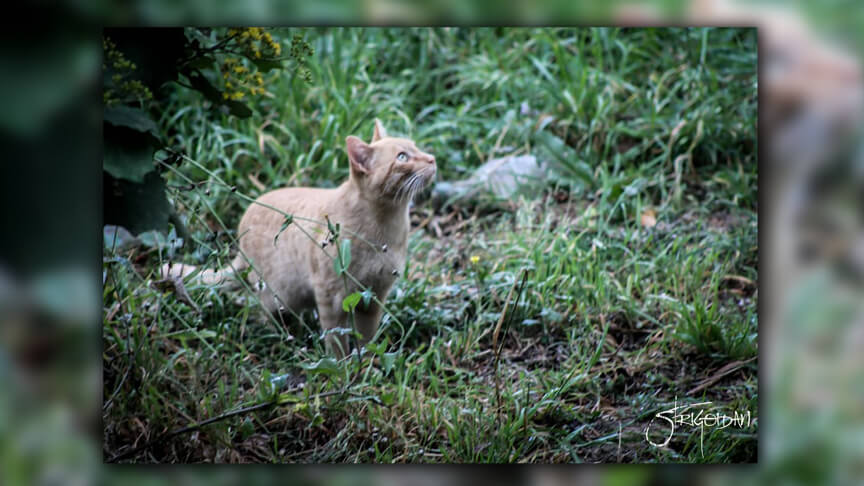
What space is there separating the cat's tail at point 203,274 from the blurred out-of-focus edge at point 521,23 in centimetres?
16

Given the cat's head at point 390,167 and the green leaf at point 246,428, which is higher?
the cat's head at point 390,167

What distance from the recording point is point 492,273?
1.88 m

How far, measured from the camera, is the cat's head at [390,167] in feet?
6.03

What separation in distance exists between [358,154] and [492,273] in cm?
41

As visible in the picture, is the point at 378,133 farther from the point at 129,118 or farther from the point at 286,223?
the point at 129,118

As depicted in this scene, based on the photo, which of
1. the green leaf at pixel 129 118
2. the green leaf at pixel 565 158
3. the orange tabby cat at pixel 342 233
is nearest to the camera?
the green leaf at pixel 129 118

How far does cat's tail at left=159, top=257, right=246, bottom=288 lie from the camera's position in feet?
5.82

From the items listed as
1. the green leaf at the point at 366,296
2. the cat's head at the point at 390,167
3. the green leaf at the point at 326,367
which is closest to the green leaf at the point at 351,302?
the green leaf at the point at 366,296

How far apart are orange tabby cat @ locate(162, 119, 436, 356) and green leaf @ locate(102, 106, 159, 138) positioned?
275mm

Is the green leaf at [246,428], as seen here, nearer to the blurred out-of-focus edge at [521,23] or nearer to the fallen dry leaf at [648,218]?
the blurred out-of-focus edge at [521,23]

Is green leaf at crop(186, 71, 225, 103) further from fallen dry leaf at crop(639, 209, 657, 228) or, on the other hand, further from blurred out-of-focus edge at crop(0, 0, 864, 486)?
fallen dry leaf at crop(639, 209, 657, 228)

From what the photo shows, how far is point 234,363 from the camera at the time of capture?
1.77 m

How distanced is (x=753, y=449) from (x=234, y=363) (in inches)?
44.9

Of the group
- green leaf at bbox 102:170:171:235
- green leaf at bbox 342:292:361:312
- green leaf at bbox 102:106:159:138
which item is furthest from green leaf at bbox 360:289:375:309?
green leaf at bbox 102:106:159:138
